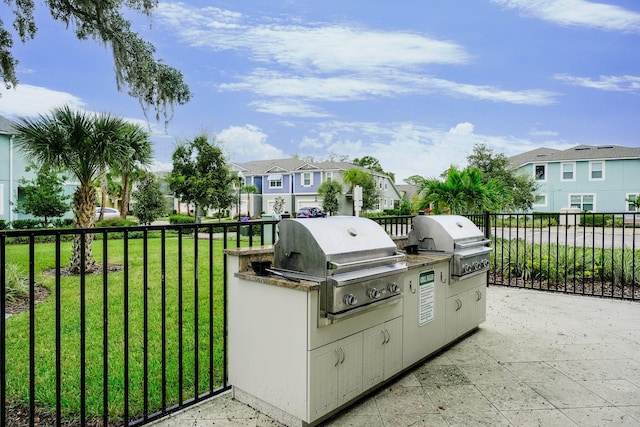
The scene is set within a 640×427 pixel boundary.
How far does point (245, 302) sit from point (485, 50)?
16.1 metres

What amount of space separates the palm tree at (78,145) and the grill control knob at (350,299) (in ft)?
25.7

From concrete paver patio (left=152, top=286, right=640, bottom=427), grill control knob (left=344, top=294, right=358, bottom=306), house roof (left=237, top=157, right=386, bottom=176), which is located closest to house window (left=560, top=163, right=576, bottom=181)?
house roof (left=237, top=157, right=386, bottom=176)

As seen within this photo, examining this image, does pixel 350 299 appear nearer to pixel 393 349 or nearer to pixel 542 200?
pixel 393 349

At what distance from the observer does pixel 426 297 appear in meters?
3.04

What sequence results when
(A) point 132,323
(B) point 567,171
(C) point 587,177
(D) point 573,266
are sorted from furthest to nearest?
1. (B) point 567,171
2. (C) point 587,177
3. (D) point 573,266
4. (A) point 132,323

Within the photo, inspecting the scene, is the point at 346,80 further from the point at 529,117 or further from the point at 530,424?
the point at 530,424

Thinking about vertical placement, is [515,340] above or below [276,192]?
below

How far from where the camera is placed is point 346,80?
25.0m

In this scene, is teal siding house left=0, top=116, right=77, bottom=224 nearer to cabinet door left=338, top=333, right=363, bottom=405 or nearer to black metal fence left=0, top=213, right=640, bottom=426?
black metal fence left=0, top=213, right=640, bottom=426

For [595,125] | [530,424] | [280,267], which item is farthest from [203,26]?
[595,125]

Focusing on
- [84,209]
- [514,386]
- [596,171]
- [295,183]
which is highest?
[596,171]

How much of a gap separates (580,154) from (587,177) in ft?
5.03

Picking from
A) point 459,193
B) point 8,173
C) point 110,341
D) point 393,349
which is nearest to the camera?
point 393,349

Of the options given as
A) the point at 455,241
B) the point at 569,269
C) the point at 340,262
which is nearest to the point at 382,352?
the point at 340,262
